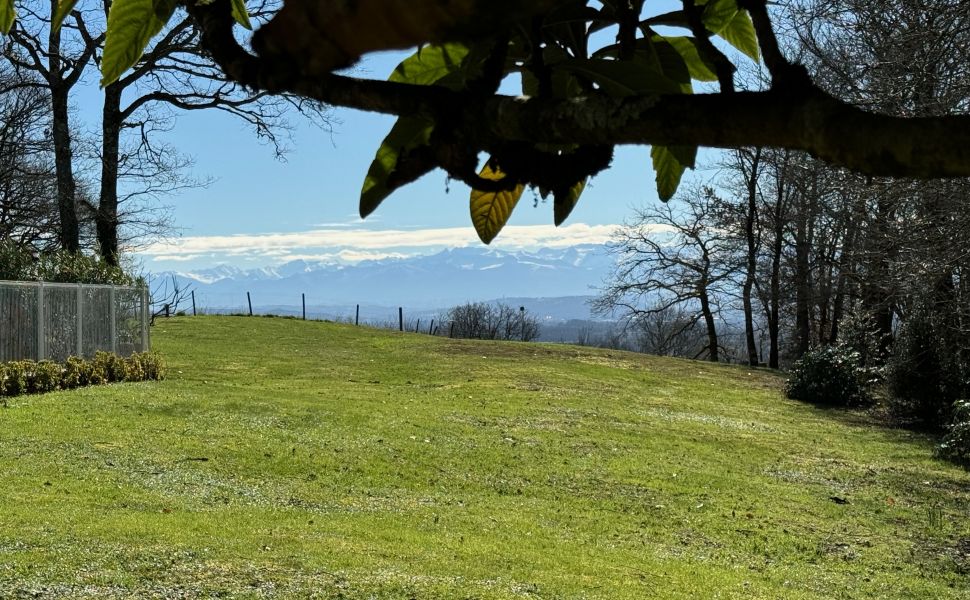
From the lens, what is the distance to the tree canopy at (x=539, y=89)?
0.54m

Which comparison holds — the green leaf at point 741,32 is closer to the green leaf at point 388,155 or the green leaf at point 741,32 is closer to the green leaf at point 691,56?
the green leaf at point 691,56

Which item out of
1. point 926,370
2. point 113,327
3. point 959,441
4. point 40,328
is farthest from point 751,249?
point 40,328

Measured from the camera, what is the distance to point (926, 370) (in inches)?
647

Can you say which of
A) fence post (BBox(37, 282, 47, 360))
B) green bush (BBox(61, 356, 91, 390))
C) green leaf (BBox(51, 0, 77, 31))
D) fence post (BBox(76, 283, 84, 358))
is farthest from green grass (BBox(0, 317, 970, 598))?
green leaf (BBox(51, 0, 77, 31))

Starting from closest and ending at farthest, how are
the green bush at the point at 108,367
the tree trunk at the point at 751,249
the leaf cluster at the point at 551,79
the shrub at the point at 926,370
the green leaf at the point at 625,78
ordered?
1. the leaf cluster at the point at 551,79
2. the green leaf at the point at 625,78
3. the green bush at the point at 108,367
4. the shrub at the point at 926,370
5. the tree trunk at the point at 751,249

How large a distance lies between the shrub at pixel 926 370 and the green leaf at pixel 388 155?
16.7m

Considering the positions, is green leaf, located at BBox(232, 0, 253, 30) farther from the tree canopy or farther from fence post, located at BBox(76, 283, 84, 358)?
fence post, located at BBox(76, 283, 84, 358)

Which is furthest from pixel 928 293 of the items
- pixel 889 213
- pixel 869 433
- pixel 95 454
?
pixel 95 454

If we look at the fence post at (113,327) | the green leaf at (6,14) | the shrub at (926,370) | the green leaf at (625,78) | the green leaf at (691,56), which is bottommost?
the shrub at (926,370)

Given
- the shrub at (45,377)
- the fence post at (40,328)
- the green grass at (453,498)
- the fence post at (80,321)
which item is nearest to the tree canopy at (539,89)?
the green grass at (453,498)

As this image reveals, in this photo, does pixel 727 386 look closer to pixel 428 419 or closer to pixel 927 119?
pixel 428 419

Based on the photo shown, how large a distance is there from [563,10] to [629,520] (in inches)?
314

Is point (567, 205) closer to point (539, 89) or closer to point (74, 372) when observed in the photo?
point (539, 89)

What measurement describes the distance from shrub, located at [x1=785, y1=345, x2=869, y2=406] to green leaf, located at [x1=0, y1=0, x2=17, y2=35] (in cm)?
2086
